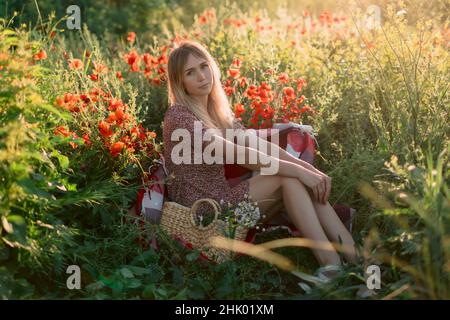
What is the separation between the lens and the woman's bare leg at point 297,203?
3.21 m

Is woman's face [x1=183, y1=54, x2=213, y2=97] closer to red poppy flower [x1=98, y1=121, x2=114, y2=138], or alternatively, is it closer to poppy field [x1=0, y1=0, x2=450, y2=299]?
poppy field [x1=0, y1=0, x2=450, y2=299]

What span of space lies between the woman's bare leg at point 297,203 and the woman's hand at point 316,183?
4 cm

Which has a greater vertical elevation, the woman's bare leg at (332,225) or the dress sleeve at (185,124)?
the dress sleeve at (185,124)

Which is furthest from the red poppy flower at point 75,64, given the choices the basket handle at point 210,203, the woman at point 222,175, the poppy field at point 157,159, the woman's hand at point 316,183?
the woman's hand at point 316,183

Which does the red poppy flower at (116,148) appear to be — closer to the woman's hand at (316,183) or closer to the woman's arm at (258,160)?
the woman's arm at (258,160)

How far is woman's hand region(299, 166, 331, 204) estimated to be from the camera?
3283 mm

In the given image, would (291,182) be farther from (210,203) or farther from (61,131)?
(61,131)

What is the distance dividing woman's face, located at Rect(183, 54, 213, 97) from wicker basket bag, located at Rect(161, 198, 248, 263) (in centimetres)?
67

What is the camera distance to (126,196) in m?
3.56

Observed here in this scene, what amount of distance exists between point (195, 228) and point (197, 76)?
0.88m

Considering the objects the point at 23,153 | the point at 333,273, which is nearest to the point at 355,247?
the point at 333,273

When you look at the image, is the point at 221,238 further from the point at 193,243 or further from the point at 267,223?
the point at 267,223

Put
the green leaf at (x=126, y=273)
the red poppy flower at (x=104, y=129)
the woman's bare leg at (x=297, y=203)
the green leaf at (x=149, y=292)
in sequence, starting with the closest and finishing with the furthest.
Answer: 1. the green leaf at (x=149, y=292)
2. the green leaf at (x=126, y=273)
3. the woman's bare leg at (x=297, y=203)
4. the red poppy flower at (x=104, y=129)
